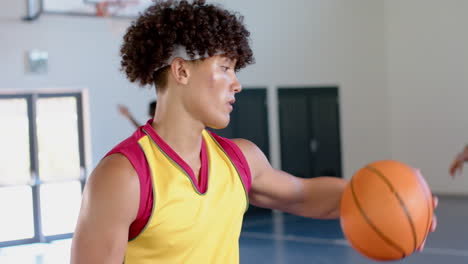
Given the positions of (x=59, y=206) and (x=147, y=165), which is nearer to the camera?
(x=147, y=165)

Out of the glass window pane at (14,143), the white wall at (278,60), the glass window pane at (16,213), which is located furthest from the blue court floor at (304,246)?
the white wall at (278,60)

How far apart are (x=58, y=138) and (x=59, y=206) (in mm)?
902

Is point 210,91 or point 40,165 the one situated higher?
point 210,91

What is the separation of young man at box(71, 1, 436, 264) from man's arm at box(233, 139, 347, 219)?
0.10m

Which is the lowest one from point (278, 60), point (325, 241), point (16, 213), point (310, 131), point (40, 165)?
point (325, 241)

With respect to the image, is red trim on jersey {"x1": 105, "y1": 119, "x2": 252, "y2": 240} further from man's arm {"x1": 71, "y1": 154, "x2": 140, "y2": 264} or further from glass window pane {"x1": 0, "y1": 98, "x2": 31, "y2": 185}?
glass window pane {"x1": 0, "y1": 98, "x2": 31, "y2": 185}

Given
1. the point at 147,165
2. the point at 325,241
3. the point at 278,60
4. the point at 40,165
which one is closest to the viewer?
the point at 147,165

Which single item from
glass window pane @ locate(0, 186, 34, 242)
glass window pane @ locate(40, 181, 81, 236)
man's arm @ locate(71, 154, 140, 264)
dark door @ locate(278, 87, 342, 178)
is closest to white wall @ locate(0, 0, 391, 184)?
dark door @ locate(278, 87, 342, 178)

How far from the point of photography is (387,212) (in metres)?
1.83

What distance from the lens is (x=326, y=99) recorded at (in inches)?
403

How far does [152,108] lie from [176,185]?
172 inches

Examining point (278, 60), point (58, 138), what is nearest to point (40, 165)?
point (58, 138)

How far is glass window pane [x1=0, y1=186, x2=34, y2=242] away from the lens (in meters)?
7.71

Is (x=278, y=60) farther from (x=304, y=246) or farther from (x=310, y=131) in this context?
(x=304, y=246)
